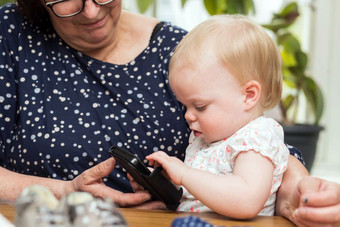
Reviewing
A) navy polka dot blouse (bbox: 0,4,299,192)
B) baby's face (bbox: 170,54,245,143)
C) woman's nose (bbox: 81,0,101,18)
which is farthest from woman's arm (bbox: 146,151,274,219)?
woman's nose (bbox: 81,0,101,18)

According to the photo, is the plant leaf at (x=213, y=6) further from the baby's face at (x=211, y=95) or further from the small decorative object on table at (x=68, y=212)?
the small decorative object on table at (x=68, y=212)

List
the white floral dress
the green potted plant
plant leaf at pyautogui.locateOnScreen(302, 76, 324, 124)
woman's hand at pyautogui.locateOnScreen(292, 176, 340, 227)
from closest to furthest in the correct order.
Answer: woman's hand at pyautogui.locateOnScreen(292, 176, 340, 227)
the white floral dress
the green potted plant
plant leaf at pyautogui.locateOnScreen(302, 76, 324, 124)

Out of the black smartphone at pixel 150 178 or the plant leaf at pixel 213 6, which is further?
the plant leaf at pixel 213 6

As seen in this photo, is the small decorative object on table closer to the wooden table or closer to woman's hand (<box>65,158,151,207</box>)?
the wooden table

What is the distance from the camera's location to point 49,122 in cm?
136

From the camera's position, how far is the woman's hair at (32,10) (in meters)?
1.46

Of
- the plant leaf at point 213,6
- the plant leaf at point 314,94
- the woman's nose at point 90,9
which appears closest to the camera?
the woman's nose at point 90,9

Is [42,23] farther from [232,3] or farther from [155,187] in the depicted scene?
[232,3]

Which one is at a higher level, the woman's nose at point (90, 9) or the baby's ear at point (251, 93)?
the woman's nose at point (90, 9)

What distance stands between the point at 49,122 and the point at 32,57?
0.21 m

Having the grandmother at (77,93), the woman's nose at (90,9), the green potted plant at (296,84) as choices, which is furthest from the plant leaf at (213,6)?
the woman's nose at (90,9)

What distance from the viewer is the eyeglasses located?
1329 mm

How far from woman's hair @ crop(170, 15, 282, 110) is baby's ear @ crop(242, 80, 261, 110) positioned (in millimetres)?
12

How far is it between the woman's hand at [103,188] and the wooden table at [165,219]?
11 cm
